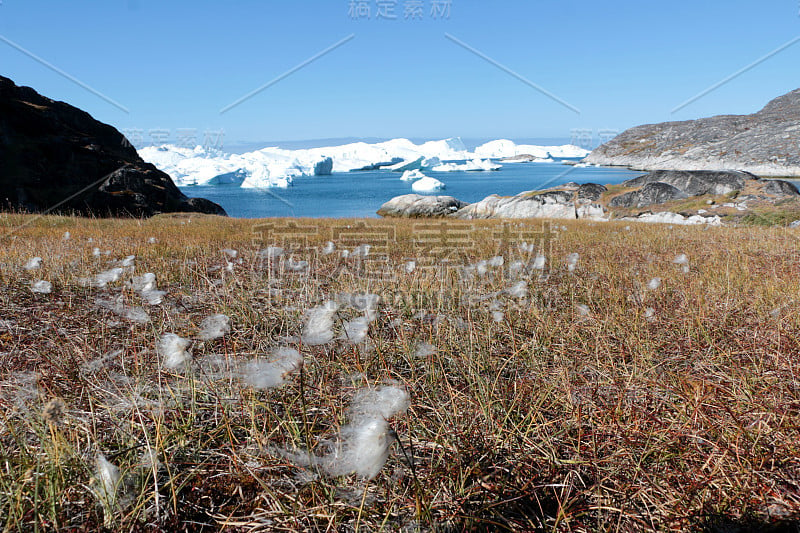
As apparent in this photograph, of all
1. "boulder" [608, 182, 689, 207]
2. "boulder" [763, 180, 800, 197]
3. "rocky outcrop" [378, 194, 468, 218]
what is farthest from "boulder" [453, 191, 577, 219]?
"boulder" [763, 180, 800, 197]

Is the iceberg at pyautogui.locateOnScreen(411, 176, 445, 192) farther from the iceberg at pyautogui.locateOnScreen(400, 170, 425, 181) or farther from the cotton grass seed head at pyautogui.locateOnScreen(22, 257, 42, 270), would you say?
the cotton grass seed head at pyautogui.locateOnScreen(22, 257, 42, 270)

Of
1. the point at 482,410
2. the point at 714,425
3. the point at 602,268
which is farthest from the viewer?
the point at 602,268

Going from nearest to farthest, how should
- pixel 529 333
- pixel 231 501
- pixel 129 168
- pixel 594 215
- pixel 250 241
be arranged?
pixel 231 501
pixel 529 333
pixel 250 241
pixel 594 215
pixel 129 168

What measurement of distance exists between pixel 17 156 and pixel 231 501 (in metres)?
30.9

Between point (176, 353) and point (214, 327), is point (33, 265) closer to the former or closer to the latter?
point (214, 327)

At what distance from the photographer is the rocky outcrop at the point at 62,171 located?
879 inches

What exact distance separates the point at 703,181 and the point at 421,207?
756 inches

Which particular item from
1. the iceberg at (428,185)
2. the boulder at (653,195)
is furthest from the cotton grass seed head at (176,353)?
the iceberg at (428,185)

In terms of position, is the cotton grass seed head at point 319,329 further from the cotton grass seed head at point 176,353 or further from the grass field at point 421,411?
the cotton grass seed head at point 176,353

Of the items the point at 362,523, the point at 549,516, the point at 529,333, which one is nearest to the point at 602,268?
the point at 529,333

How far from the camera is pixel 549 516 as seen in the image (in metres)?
1.41

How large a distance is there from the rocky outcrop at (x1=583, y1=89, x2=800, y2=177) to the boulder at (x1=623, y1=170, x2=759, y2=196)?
124 ft

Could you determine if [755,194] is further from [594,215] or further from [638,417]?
[638,417]

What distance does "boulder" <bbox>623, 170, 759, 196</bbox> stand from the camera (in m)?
26.1
